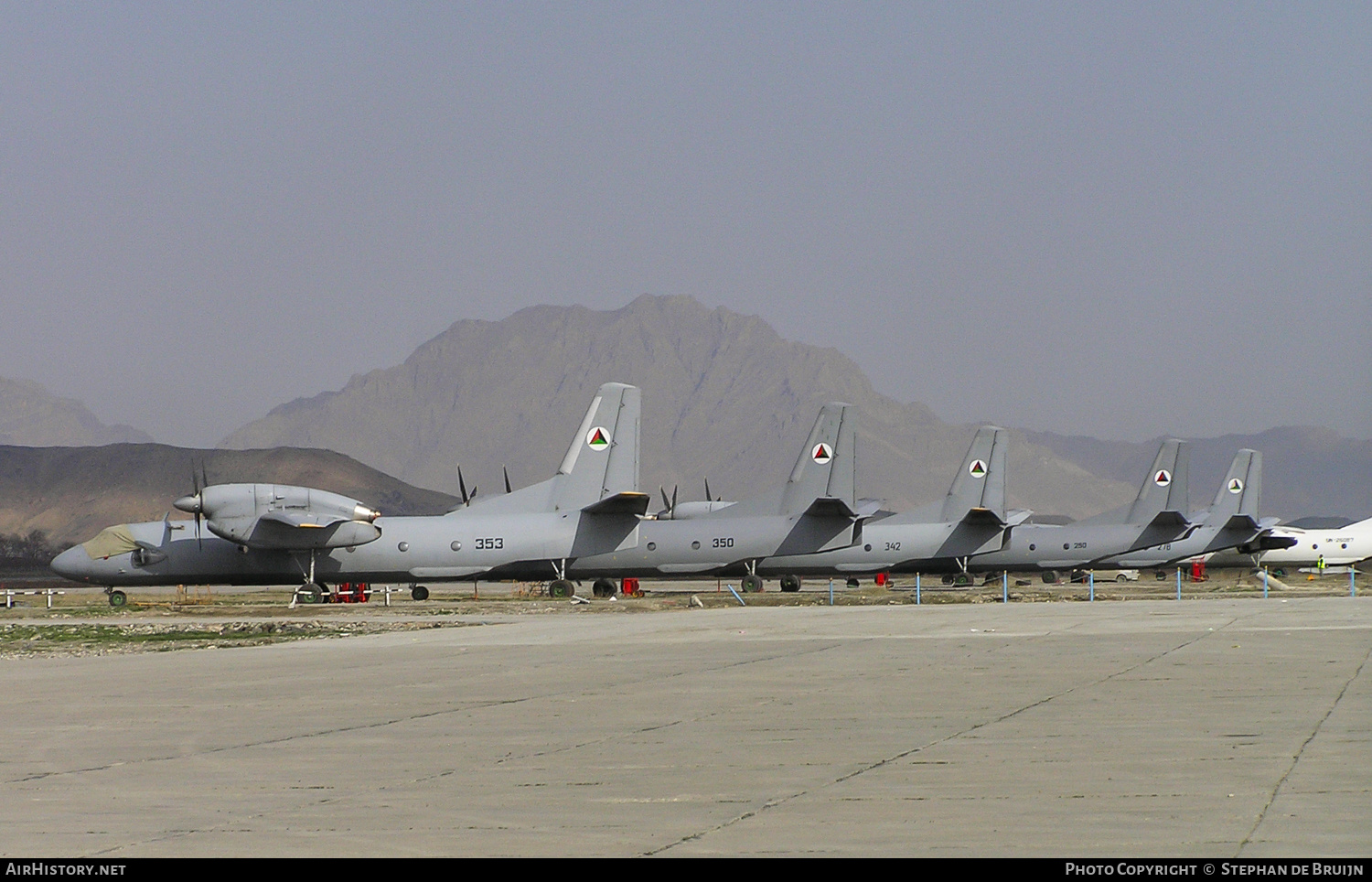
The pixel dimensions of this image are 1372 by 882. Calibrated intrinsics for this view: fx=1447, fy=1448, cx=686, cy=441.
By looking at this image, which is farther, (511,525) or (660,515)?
(660,515)

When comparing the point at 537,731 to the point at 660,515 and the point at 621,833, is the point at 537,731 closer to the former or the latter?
the point at 621,833

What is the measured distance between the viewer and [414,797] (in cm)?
1016

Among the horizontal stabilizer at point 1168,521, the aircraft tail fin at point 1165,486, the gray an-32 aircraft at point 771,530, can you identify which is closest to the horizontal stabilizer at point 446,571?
the gray an-32 aircraft at point 771,530

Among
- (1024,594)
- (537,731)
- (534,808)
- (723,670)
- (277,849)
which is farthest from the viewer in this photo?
(1024,594)

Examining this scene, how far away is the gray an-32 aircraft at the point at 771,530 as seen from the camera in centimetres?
5609

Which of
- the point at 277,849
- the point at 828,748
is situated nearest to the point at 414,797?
the point at 277,849

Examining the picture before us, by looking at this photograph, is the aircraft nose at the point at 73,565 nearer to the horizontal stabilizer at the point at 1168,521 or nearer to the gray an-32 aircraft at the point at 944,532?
the gray an-32 aircraft at the point at 944,532

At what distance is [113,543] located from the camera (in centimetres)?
5491

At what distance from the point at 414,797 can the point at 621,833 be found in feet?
7.03

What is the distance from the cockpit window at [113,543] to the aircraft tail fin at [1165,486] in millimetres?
53445

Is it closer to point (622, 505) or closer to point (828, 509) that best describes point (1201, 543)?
point (828, 509)

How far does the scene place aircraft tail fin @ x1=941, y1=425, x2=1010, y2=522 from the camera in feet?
237

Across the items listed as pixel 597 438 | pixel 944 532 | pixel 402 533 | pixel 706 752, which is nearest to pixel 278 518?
pixel 402 533

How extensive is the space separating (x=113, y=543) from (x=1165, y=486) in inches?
2317
